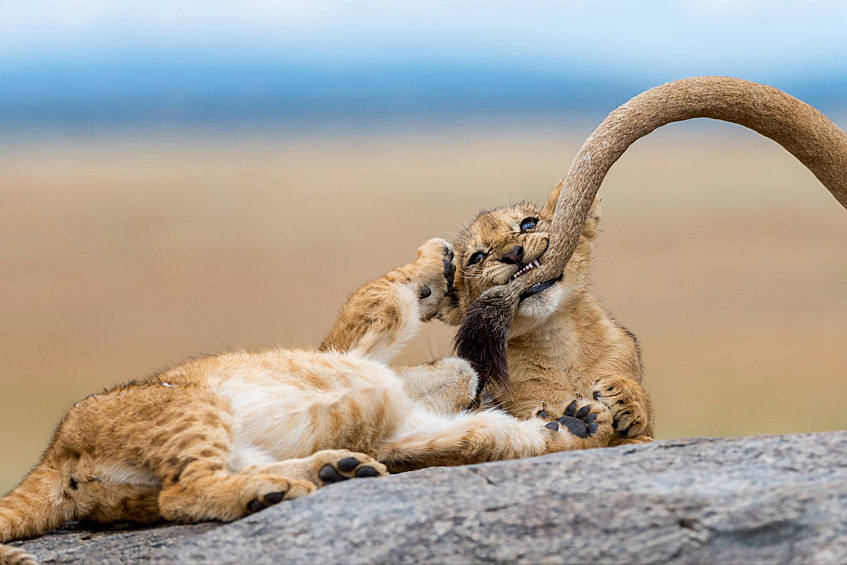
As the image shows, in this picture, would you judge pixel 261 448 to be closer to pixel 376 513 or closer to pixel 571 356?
pixel 376 513

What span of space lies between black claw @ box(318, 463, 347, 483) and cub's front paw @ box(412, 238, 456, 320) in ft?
6.40

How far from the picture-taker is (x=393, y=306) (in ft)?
18.1

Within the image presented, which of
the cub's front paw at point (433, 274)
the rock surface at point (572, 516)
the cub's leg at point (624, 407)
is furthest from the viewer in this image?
the cub's front paw at point (433, 274)

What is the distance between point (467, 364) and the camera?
5633 millimetres

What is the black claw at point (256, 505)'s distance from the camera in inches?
152

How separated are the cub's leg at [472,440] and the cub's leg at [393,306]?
54 cm

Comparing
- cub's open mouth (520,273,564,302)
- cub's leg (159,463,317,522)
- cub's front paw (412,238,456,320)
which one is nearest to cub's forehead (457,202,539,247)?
cub's front paw (412,238,456,320)

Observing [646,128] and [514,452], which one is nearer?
[514,452]

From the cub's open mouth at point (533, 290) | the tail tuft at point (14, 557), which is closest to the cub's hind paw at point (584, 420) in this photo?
the cub's open mouth at point (533, 290)

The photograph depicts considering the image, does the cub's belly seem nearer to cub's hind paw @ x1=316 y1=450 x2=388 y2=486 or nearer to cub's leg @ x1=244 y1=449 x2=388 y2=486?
cub's leg @ x1=244 y1=449 x2=388 y2=486

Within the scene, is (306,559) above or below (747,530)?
below

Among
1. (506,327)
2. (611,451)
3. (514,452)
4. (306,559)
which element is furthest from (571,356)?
(306,559)

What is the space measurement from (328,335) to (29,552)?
204 centimetres

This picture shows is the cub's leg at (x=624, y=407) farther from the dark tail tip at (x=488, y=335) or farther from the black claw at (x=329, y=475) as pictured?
the black claw at (x=329, y=475)
